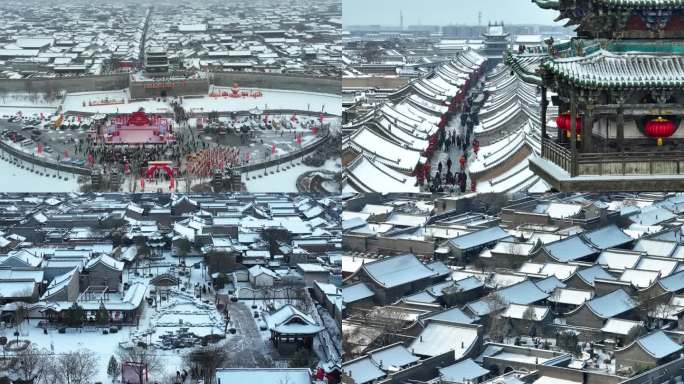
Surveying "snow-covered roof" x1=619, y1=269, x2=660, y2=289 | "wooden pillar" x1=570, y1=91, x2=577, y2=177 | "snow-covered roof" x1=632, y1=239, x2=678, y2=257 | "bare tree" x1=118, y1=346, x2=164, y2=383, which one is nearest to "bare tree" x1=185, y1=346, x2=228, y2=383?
"bare tree" x1=118, y1=346, x2=164, y2=383

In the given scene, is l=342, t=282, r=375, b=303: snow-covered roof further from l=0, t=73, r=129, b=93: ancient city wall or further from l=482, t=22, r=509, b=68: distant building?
l=482, t=22, r=509, b=68: distant building

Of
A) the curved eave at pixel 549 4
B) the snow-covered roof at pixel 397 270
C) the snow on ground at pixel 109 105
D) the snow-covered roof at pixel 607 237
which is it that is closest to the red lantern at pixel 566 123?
the curved eave at pixel 549 4

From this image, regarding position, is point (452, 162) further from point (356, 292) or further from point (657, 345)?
point (657, 345)

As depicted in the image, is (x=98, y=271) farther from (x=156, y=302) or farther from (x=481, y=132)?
(x=481, y=132)

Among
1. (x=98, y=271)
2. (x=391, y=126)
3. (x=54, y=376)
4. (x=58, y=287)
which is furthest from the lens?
(x=391, y=126)

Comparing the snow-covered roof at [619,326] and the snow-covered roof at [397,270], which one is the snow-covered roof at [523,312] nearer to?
the snow-covered roof at [619,326]

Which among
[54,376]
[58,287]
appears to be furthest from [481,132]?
[54,376]

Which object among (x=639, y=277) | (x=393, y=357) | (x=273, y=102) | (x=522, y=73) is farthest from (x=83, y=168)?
(x=639, y=277)

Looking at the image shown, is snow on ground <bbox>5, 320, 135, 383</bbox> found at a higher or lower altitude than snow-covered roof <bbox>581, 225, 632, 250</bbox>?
higher
